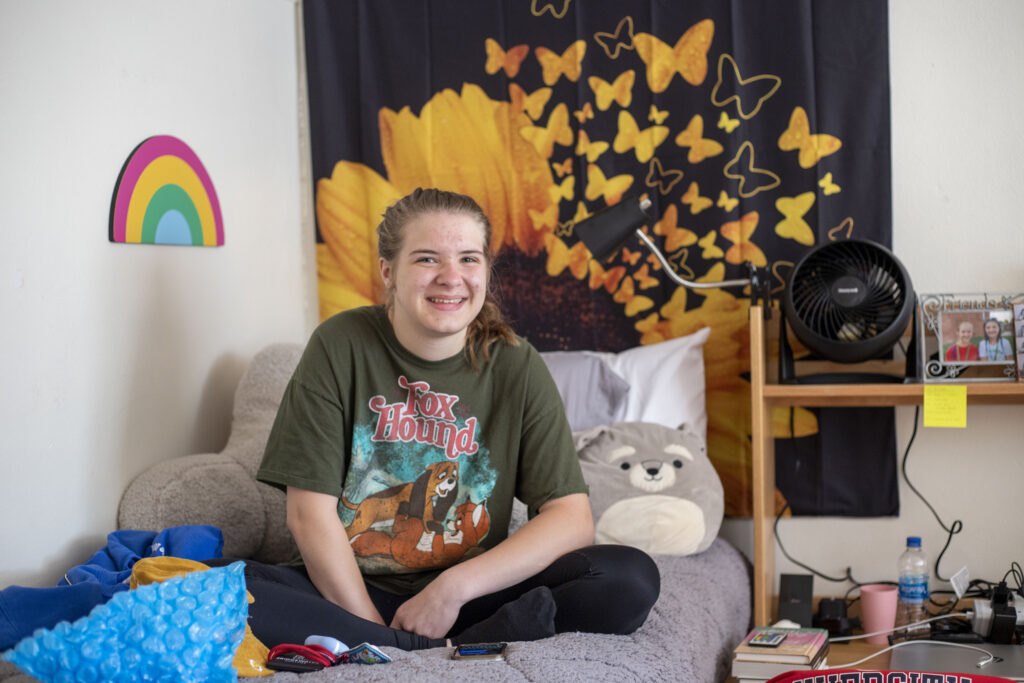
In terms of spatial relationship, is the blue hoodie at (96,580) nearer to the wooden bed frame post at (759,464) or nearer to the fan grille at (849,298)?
the wooden bed frame post at (759,464)

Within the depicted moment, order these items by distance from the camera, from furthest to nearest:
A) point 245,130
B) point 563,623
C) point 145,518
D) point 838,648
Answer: point 245,130, point 838,648, point 145,518, point 563,623

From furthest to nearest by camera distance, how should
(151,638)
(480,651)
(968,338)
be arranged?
(968,338), (480,651), (151,638)

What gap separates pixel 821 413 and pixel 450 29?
1.37 m

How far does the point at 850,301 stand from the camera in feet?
6.74

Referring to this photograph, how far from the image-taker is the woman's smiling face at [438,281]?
158 cm

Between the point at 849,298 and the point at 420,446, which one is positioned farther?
the point at 849,298

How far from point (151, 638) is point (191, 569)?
0.99 feet

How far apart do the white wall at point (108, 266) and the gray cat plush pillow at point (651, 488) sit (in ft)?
2.98

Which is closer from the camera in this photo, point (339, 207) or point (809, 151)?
point (809, 151)

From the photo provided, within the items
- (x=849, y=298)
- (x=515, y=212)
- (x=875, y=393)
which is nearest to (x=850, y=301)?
(x=849, y=298)

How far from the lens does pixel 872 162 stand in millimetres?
2289

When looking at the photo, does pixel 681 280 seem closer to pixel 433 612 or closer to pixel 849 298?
pixel 849 298

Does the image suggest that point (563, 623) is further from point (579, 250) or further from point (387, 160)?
point (387, 160)

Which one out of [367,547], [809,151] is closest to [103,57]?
[367,547]
